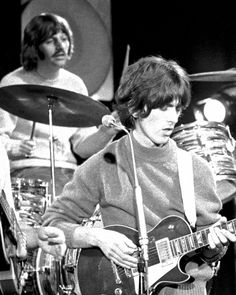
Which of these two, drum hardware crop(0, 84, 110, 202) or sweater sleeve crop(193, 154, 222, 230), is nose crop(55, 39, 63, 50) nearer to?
drum hardware crop(0, 84, 110, 202)

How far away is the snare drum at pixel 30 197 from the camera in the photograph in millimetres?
4211

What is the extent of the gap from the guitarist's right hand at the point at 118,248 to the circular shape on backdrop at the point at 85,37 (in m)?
2.40

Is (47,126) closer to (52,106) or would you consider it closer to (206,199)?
(52,106)

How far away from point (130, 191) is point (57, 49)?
192 centimetres

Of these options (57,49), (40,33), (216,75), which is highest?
(40,33)

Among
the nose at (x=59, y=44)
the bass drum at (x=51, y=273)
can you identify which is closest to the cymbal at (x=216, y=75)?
the bass drum at (x=51, y=273)

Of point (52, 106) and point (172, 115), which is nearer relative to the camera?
point (172, 115)

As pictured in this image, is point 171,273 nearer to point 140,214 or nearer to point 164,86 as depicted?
point 140,214

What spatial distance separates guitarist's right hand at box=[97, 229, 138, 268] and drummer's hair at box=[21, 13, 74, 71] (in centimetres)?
208

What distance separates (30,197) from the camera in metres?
4.29

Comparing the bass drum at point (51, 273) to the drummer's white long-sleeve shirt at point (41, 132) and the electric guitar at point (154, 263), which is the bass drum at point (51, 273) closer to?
the electric guitar at point (154, 263)

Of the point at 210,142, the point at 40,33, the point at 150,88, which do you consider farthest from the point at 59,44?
the point at 150,88

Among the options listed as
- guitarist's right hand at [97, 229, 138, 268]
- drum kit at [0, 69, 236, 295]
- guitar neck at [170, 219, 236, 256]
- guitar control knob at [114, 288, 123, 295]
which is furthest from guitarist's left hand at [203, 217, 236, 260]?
drum kit at [0, 69, 236, 295]

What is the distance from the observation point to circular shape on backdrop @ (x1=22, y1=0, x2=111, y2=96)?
5.35 m
